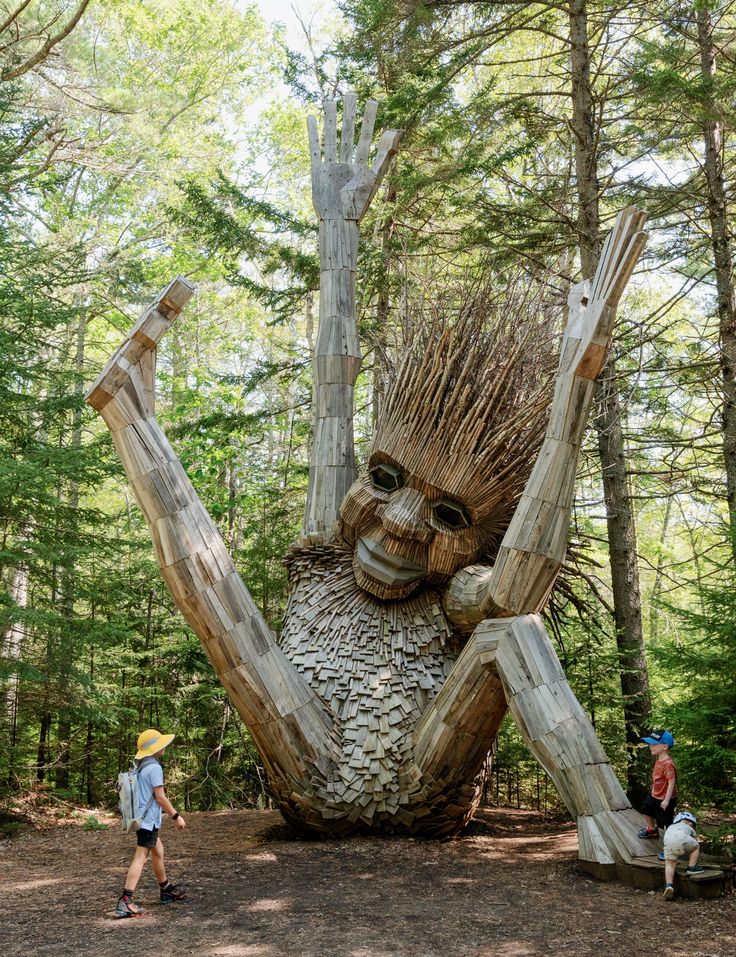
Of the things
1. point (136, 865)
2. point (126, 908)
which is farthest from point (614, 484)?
point (126, 908)

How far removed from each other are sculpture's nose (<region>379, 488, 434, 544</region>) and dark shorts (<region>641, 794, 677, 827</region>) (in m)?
2.02

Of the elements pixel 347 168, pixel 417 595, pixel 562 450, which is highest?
pixel 347 168

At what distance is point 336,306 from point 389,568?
2.27m

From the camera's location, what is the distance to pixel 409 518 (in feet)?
19.0

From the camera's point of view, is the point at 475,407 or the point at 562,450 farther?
the point at 475,407

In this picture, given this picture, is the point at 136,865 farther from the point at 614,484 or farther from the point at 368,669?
the point at 614,484

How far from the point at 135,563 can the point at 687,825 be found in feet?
20.9

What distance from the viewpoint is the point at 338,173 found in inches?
286

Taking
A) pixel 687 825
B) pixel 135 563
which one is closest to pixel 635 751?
pixel 687 825

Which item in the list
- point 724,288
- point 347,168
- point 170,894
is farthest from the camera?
point 724,288

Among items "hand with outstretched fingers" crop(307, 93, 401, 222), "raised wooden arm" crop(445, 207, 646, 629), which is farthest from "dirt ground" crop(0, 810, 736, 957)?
"hand with outstretched fingers" crop(307, 93, 401, 222)

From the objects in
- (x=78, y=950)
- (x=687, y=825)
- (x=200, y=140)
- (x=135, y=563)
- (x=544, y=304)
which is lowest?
(x=78, y=950)

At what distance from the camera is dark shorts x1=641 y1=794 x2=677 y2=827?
188 inches

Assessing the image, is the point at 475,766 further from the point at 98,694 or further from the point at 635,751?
the point at 98,694
